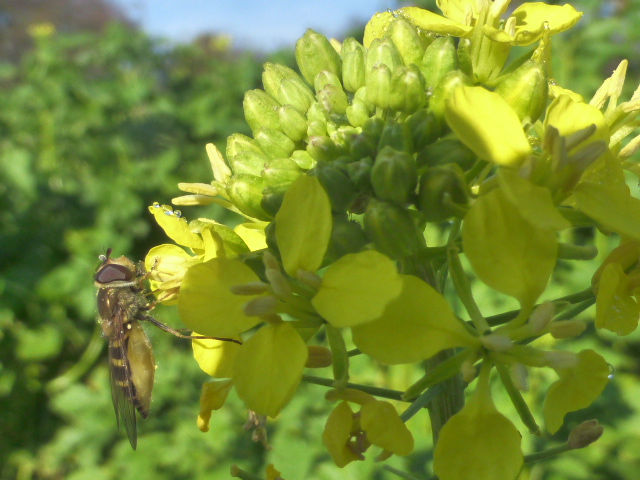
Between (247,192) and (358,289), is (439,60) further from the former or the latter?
(358,289)

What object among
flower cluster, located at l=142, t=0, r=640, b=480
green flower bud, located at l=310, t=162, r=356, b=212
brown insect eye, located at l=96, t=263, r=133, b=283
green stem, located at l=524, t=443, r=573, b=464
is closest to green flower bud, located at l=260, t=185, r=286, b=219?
flower cluster, located at l=142, t=0, r=640, b=480

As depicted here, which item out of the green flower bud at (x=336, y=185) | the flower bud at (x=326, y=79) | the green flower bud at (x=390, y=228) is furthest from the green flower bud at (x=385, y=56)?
the green flower bud at (x=390, y=228)

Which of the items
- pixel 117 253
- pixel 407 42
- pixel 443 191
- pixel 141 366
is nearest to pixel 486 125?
pixel 443 191

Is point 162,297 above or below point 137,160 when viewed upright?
above

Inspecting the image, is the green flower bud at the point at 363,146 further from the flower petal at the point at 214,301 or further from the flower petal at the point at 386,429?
the flower petal at the point at 386,429

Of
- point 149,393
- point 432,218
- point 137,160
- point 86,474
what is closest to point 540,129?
point 432,218

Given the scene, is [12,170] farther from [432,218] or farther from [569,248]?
[569,248]

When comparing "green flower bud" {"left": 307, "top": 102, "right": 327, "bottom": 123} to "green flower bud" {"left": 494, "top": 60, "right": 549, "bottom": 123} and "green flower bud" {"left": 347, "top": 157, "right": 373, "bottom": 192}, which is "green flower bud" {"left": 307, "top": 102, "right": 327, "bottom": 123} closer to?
"green flower bud" {"left": 347, "top": 157, "right": 373, "bottom": 192}
